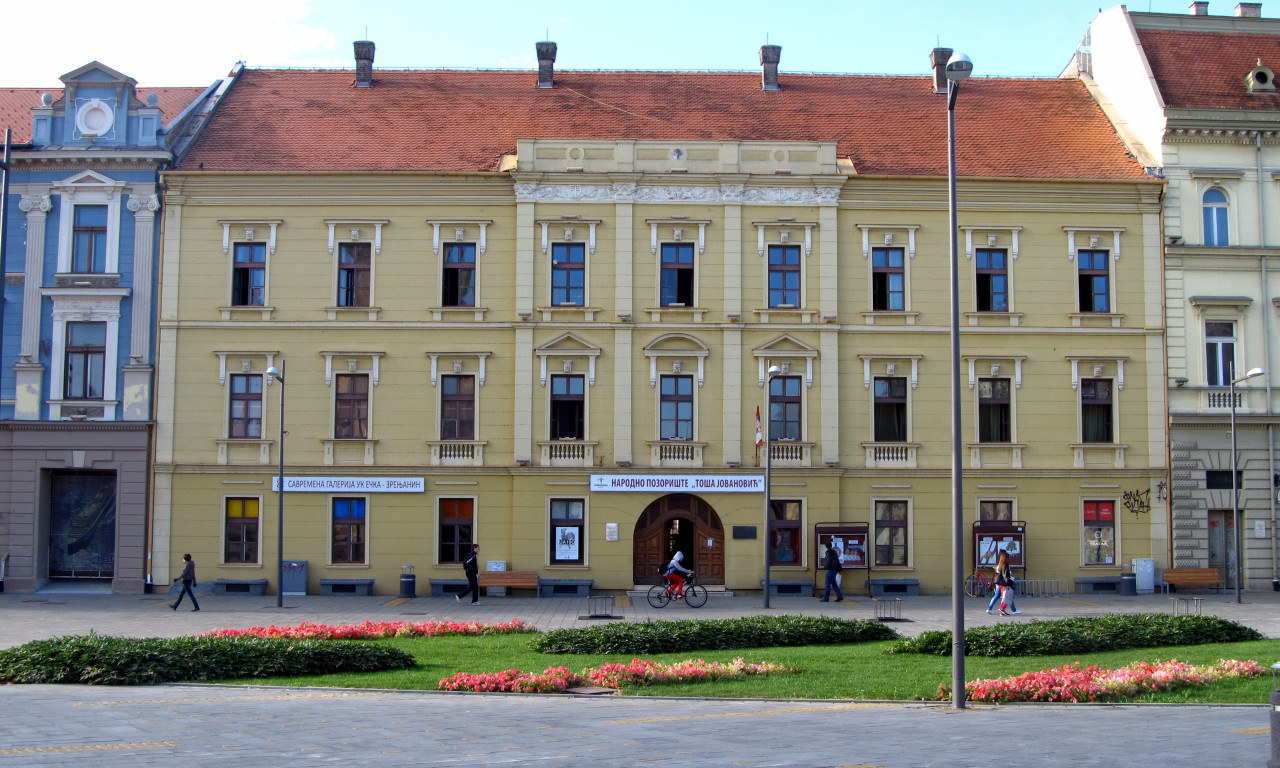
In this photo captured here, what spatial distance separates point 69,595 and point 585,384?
53.0 feet

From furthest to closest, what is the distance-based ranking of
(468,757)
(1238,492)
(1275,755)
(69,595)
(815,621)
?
(1238,492), (69,595), (815,621), (468,757), (1275,755)

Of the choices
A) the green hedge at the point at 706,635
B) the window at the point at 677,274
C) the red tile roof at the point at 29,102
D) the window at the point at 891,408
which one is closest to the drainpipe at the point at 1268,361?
the window at the point at 891,408

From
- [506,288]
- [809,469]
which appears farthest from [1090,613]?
[506,288]

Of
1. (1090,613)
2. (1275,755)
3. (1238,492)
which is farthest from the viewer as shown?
(1238,492)

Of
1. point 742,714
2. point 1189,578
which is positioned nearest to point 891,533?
point 1189,578

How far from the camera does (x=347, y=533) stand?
33.7m

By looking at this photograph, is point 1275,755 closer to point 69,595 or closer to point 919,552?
point 919,552

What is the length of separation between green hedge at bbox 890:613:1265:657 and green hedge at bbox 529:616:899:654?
176 cm

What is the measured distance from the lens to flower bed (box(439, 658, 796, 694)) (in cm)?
1644

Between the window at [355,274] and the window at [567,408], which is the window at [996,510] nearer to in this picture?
the window at [567,408]

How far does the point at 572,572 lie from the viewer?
110 feet

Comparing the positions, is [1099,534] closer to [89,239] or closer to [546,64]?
[546,64]

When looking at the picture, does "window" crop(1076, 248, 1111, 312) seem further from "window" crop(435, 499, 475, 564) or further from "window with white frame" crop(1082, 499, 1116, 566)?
"window" crop(435, 499, 475, 564)

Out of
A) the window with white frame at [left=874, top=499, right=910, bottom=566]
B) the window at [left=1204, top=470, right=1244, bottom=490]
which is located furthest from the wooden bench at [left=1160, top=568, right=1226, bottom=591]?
the window with white frame at [left=874, top=499, right=910, bottom=566]
